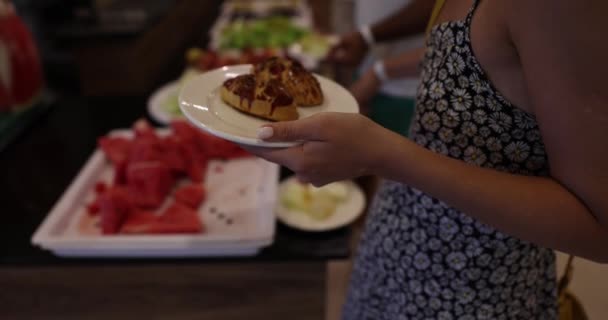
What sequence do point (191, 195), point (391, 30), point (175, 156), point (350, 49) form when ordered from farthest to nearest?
point (350, 49), point (391, 30), point (175, 156), point (191, 195)

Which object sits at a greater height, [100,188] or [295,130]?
[295,130]

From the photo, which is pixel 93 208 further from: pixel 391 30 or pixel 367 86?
pixel 391 30

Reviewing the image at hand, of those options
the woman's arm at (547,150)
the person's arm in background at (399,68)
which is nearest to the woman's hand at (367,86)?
the person's arm in background at (399,68)

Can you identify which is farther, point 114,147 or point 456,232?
point 114,147

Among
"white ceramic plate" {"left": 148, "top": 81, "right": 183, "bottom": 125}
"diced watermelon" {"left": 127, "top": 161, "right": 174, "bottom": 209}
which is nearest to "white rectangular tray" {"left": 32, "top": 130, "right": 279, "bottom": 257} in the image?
"diced watermelon" {"left": 127, "top": 161, "right": 174, "bottom": 209}

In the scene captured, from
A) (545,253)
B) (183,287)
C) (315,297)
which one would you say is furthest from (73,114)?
(545,253)

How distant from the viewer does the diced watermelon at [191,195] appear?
1.21 meters

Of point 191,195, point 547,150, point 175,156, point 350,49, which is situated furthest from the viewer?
point 350,49

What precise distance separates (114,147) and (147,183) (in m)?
0.25

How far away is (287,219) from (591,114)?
83cm

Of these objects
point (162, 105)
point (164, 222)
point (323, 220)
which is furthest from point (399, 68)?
point (162, 105)

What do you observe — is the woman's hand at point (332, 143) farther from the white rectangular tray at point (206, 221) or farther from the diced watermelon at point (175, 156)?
the diced watermelon at point (175, 156)

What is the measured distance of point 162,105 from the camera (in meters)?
1.75

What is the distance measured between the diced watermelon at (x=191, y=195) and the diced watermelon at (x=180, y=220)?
0.02m
